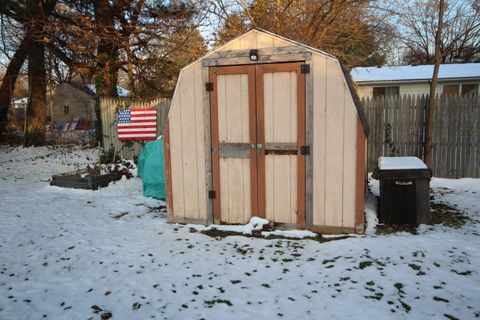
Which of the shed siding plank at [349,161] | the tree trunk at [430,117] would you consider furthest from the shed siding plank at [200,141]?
A: the tree trunk at [430,117]

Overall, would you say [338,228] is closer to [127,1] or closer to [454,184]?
[454,184]

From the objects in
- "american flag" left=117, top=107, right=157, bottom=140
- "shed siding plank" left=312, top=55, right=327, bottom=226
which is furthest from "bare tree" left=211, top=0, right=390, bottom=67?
"shed siding plank" left=312, top=55, right=327, bottom=226

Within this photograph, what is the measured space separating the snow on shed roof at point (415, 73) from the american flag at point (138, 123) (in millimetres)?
9861

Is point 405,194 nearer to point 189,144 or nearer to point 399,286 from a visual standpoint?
point 399,286

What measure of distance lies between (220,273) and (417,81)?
50.2 ft

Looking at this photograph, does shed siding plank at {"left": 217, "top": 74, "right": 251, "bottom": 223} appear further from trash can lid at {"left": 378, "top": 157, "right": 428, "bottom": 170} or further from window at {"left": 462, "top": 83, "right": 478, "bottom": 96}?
window at {"left": 462, "top": 83, "right": 478, "bottom": 96}

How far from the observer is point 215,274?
4090 mm

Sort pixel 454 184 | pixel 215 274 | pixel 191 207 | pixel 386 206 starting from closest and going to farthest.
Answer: pixel 215 274 → pixel 386 206 → pixel 191 207 → pixel 454 184

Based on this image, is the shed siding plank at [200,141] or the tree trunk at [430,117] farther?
the tree trunk at [430,117]

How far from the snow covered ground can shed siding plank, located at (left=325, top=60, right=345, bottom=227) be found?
0.50 metres

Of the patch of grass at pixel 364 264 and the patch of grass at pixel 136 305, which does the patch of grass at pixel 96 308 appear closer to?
the patch of grass at pixel 136 305

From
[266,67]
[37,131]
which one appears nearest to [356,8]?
[266,67]

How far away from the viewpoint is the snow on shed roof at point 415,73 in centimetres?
1595

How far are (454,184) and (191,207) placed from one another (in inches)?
254
